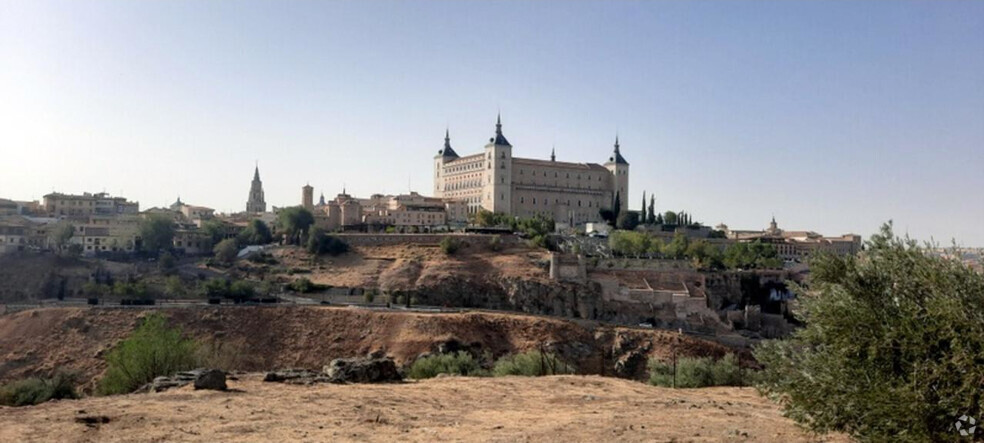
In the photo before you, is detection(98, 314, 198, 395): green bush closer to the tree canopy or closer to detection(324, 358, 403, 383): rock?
detection(324, 358, 403, 383): rock

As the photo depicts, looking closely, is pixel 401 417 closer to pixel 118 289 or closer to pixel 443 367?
pixel 443 367

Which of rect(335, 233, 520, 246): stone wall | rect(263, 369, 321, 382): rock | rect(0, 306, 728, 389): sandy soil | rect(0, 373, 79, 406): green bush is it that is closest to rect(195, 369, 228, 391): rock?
rect(263, 369, 321, 382): rock

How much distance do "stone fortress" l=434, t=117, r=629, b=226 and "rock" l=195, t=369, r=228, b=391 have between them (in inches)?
3061

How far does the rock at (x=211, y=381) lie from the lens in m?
19.5

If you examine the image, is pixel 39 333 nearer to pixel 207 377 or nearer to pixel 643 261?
pixel 207 377

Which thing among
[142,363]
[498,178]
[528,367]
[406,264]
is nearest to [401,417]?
[142,363]

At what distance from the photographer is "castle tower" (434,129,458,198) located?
112 m

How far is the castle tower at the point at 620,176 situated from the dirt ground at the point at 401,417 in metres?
88.7

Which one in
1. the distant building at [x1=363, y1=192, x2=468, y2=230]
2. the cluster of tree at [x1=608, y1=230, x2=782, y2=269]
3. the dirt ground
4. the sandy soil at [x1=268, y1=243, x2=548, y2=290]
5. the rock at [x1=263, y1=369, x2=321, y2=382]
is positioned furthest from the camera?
the distant building at [x1=363, y1=192, x2=468, y2=230]

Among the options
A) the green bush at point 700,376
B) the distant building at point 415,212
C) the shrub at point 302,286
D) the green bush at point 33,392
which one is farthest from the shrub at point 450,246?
the green bush at point 33,392

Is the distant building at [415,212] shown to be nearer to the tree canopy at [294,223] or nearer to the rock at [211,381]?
the tree canopy at [294,223]

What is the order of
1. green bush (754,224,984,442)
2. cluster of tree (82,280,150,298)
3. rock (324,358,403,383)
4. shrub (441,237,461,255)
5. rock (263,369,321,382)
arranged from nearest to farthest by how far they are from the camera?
green bush (754,224,984,442) < rock (263,369,321,382) < rock (324,358,403,383) < cluster of tree (82,280,150,298) < shrub (441,237,461,255)

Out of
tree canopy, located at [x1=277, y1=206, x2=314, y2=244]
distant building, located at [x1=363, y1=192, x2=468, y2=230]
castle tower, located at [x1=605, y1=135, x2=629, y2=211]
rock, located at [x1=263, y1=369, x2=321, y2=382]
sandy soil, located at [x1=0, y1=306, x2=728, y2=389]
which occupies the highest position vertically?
castle tower, located at [x1=605, y1=135, x2=629, y2=211]

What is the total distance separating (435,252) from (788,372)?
2171 inches
